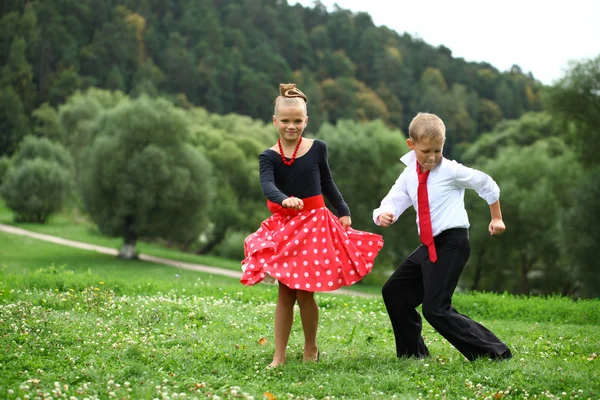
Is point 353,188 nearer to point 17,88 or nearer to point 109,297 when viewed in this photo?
point 109,297

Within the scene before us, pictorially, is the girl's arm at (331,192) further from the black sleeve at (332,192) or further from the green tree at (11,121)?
the green tree at (11,121)

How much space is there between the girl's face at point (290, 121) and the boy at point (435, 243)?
1068 mm

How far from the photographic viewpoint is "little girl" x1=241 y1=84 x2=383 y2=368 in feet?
20.4

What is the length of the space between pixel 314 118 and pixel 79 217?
3433 cm

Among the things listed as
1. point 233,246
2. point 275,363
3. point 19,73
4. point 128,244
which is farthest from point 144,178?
point 19,73

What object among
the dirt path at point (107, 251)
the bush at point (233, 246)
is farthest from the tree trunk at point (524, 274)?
the bush at point (233, 246)

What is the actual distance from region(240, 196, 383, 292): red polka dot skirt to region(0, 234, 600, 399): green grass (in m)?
0.83

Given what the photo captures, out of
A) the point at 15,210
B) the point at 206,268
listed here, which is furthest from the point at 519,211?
the point at 15,210

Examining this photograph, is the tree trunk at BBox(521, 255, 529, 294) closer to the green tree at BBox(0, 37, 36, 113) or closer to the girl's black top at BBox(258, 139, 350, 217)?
the girl's black top at BBox(258, 139, 350, 217)

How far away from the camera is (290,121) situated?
6496 mm

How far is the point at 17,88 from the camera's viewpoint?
80.1 metres

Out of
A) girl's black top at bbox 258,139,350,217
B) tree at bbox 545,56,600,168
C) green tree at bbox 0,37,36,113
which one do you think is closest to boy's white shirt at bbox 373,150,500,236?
girl's black top at bbox 258,139,350,217

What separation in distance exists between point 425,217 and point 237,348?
7.73 ft

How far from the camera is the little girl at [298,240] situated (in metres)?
6.21
